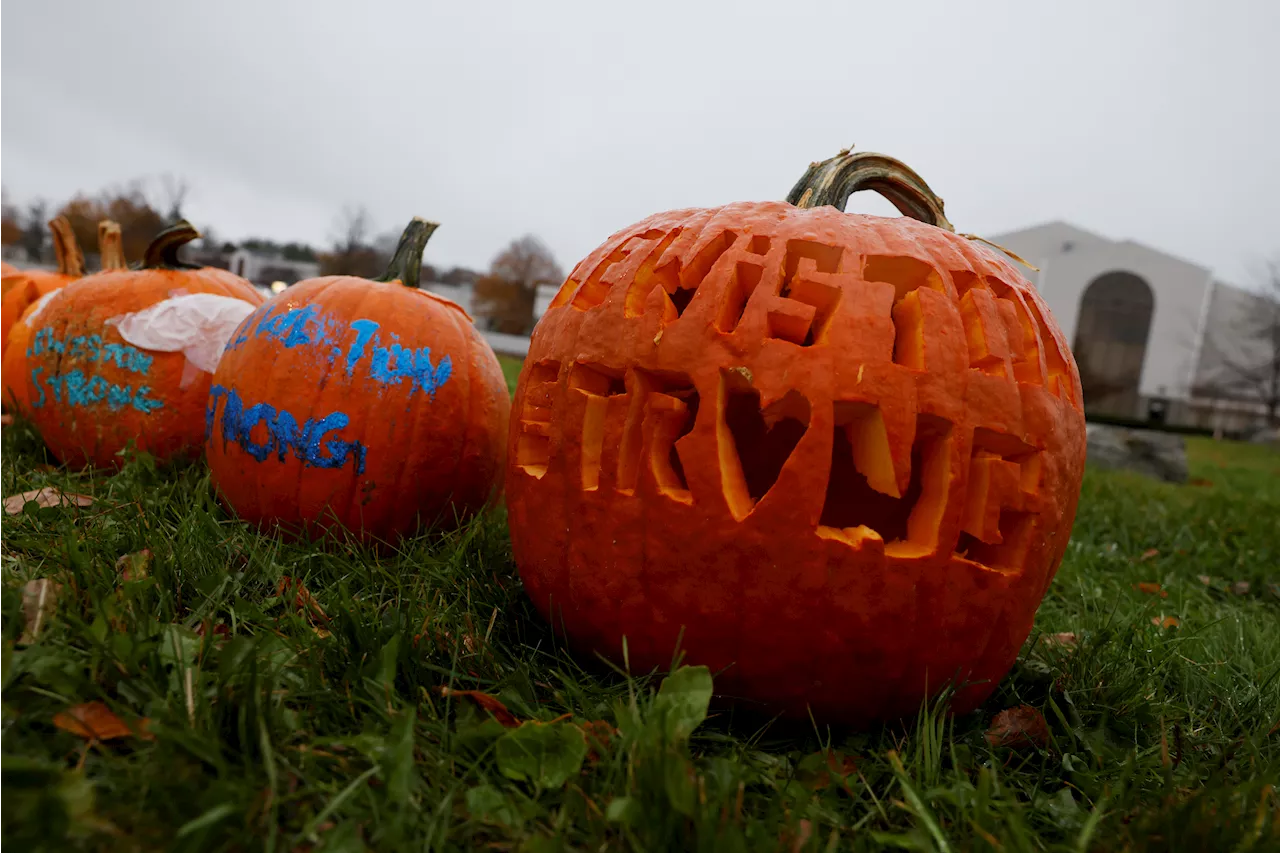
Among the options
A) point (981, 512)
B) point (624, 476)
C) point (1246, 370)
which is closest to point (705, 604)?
point (624, 476)

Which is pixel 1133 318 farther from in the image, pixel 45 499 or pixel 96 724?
pixel 96 724

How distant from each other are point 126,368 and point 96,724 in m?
2.08

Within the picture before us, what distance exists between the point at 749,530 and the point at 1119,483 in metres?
6.12

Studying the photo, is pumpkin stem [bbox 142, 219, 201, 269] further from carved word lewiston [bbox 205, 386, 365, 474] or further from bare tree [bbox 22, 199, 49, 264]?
bare tree [bbox 22, 199, 49, 264]

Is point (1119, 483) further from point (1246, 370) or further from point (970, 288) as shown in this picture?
point (1246, 370)

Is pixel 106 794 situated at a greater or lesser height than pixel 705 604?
→ lesser

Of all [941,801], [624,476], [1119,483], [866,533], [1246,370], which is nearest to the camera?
[941,801]

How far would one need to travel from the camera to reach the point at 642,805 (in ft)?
3.89

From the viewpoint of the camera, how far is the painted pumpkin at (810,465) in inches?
60.7

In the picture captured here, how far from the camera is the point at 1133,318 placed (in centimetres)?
3120

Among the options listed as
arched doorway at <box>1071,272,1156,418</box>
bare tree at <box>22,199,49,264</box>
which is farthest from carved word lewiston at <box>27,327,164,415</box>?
arched doorway at <box>1071,272,1156,418</box>

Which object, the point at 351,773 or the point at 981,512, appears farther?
the point at 981,512

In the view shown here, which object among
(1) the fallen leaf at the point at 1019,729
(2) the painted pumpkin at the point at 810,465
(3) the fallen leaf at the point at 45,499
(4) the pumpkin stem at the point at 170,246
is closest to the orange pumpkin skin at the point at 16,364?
(4) the pumpkin stem at the point at 170,246

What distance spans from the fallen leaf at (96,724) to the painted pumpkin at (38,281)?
4.15 metres
